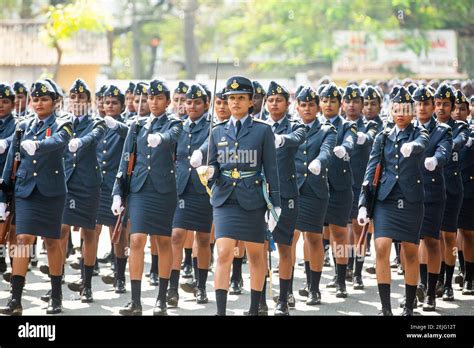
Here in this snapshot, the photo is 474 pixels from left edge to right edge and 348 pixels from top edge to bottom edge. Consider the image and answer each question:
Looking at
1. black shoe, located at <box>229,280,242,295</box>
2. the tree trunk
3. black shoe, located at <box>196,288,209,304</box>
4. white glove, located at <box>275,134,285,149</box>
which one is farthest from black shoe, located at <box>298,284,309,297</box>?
the tree trunk

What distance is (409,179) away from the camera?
1045 centimetres

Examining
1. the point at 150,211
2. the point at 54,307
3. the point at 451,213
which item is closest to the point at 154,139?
the point at 150,211

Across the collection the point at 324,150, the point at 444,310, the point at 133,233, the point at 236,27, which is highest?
the point at 236,27

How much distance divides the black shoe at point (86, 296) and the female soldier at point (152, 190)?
1.15 m

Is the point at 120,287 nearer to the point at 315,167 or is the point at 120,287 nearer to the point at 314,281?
the point at 314,281

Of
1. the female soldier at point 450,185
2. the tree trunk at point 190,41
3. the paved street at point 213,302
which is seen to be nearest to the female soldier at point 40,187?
the paved street at point 213,302

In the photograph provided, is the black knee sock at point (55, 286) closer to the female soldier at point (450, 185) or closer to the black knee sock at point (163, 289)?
the black knee sock at point (163, 289)

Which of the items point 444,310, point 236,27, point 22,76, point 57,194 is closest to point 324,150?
point 444,310

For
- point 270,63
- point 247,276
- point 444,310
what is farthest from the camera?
point 270,63

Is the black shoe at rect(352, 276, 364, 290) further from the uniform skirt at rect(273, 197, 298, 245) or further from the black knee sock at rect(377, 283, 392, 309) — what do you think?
the black knee sock at rect(377, 283, 392, 309)

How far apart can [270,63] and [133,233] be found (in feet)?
96.2

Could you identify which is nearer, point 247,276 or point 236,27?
point 247,276

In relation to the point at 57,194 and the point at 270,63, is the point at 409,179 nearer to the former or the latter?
the point at 57,194
